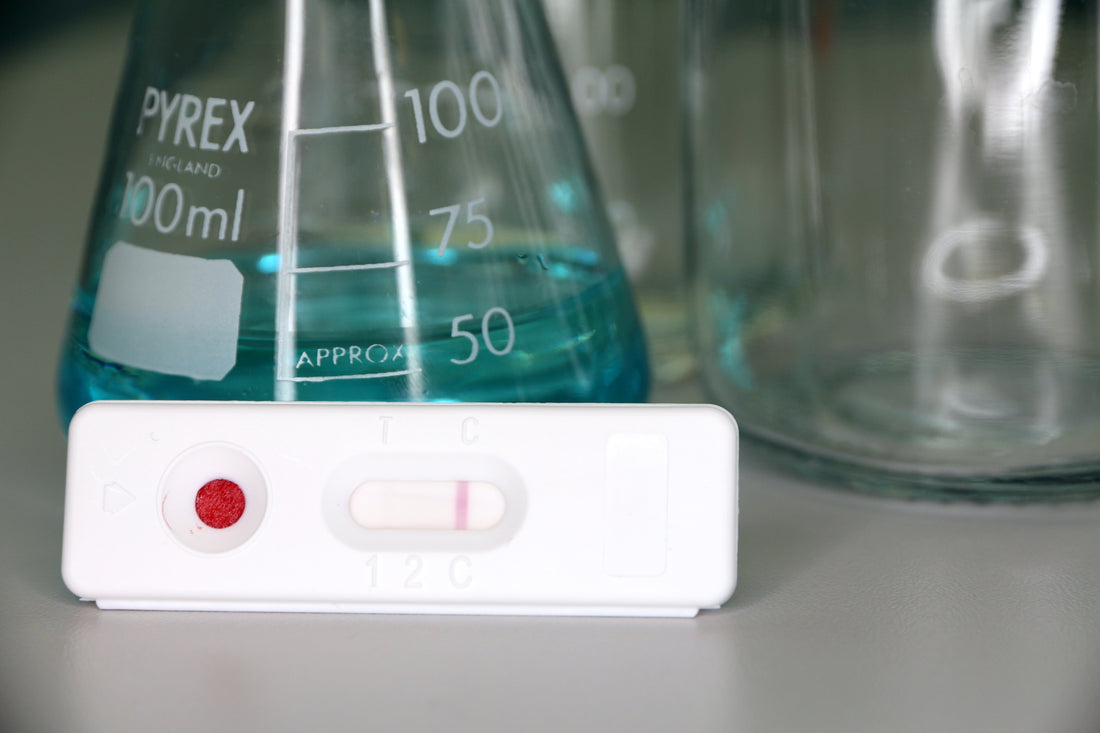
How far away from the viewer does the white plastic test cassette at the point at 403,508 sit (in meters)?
0.45

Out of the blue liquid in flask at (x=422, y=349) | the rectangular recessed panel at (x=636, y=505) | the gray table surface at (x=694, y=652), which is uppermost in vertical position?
the blue liquid in flask at (x=422, y=349)

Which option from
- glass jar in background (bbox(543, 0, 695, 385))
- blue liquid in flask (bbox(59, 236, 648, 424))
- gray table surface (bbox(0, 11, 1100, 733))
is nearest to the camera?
gray table surface (bbox(0, 11, 1100, 733))

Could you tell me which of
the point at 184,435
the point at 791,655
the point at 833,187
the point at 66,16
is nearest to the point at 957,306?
the point at 833,187

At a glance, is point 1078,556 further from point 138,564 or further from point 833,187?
point 138,564

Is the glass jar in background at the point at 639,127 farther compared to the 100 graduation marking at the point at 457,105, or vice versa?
the glass jar in background at the point at 639,127

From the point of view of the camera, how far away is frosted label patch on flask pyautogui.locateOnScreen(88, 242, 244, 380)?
1.72 ft

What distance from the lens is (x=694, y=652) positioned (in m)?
0.44

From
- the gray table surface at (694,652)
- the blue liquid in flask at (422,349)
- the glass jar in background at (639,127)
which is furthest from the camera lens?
the glass jar in background at (639,127)

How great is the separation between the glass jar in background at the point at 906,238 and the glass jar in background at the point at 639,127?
0.11m

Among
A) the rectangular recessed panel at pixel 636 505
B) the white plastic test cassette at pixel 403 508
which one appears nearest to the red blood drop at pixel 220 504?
the white plastic test cassette at pixel 403 508

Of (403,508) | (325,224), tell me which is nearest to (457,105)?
(325,224)

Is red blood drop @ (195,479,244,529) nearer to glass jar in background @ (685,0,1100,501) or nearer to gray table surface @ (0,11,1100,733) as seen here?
gray table surface @ (0,11,1100,733)

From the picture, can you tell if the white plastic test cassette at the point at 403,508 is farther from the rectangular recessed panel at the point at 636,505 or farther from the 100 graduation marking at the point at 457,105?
the 100 graduation marking at the point at 457,105

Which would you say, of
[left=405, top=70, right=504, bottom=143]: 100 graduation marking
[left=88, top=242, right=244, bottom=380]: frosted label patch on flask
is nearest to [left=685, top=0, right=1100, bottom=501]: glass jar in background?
[left=405, top=70, right=504, bottom=143]: 100 graduation marking
